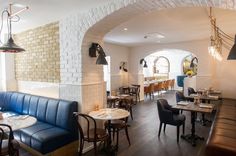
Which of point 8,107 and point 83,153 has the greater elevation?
point 8,107

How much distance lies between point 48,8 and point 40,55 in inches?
60.2

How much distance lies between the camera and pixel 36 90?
4.58 metres

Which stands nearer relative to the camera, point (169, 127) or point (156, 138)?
point (156, 138)

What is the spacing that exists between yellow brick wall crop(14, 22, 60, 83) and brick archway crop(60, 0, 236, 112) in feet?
0.88

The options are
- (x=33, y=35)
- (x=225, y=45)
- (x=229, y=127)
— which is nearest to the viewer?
(x=229, y=127)

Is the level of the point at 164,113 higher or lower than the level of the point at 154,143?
higher

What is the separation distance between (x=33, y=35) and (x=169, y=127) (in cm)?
428

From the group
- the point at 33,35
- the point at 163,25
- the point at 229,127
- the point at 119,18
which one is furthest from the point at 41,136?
the point at 163,25

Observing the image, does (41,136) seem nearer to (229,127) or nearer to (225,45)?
(229,127)

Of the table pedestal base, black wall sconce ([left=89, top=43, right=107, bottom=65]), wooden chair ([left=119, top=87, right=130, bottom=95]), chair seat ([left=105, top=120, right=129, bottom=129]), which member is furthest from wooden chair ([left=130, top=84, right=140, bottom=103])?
black wall sconce ([left=89, top=43, right=107, bottom=65])

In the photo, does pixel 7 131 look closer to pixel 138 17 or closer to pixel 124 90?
pixel 138 17

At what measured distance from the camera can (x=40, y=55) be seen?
14.4 feet

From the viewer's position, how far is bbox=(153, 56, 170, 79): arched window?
13367 mm

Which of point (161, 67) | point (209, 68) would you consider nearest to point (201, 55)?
point (209, 68)
